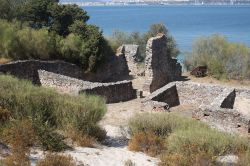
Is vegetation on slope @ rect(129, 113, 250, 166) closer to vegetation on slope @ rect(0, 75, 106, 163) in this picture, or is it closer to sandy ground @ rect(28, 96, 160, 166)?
sandy ground @ rect(28, 96, 160, 166)

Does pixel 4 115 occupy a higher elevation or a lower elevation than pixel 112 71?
higher

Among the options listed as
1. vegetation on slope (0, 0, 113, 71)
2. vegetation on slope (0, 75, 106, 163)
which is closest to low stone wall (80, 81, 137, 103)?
vegetation on slope (0, 0, 113, 71)

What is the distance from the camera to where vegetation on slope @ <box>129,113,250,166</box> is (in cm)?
1113

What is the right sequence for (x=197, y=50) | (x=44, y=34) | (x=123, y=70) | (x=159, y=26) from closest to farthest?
(x=44, y=34), (x=123, y=70), (x=197, y=50), (x=159, y=26)

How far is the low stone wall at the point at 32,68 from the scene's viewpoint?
77.9 ft

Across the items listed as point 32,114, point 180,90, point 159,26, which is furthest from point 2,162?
point 159,26

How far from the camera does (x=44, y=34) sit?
1089 inches

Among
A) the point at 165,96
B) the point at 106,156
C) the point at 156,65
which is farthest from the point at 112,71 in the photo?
the point at 106,156

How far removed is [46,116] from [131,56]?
707 inches

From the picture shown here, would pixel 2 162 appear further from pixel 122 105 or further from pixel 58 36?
pixel 58 36

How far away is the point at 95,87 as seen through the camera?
21125 millimetres

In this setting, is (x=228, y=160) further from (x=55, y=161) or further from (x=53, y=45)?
(x=53, y=45)

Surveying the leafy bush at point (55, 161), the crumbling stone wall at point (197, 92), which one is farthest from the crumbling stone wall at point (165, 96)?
the leafy bush at point (55, 161)

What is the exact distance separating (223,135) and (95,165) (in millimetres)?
3766
